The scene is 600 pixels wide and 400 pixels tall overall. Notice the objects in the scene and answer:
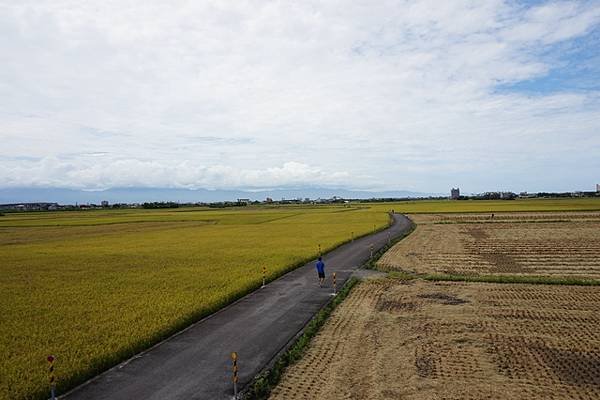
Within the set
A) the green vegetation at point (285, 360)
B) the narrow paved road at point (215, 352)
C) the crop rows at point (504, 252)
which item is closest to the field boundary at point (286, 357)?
the green vegetation at point (285, 360)

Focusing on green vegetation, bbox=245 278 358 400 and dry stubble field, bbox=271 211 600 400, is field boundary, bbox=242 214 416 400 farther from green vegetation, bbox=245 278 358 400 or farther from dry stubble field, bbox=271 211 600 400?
dry stubble field, bbox=271 211 600 400

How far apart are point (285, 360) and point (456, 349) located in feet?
16.7

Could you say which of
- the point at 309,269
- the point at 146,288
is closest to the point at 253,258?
the point at 309,269

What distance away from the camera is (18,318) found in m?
16.7

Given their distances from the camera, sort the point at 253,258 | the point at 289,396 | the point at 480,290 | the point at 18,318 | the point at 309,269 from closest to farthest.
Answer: the point at 289,396 → the point at 18,318 → the point at 480,290 → the point at 309,269 → the point at 253,258

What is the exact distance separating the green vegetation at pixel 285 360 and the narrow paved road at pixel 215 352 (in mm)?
312

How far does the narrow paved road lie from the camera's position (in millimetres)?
10586

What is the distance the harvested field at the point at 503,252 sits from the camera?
26.9 metres

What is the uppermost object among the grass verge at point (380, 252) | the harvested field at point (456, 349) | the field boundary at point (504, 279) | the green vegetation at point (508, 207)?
the green vegetation at point (508, 207)

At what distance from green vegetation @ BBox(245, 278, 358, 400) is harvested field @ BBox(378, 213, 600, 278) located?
11.9 metres

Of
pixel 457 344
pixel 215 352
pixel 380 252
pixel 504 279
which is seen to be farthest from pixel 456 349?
pixel 380 252

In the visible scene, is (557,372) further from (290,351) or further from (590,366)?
(290,351)

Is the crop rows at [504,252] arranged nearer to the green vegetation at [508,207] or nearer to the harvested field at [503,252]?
the harvested field at [503,252]

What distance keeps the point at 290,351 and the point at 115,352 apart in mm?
5003
